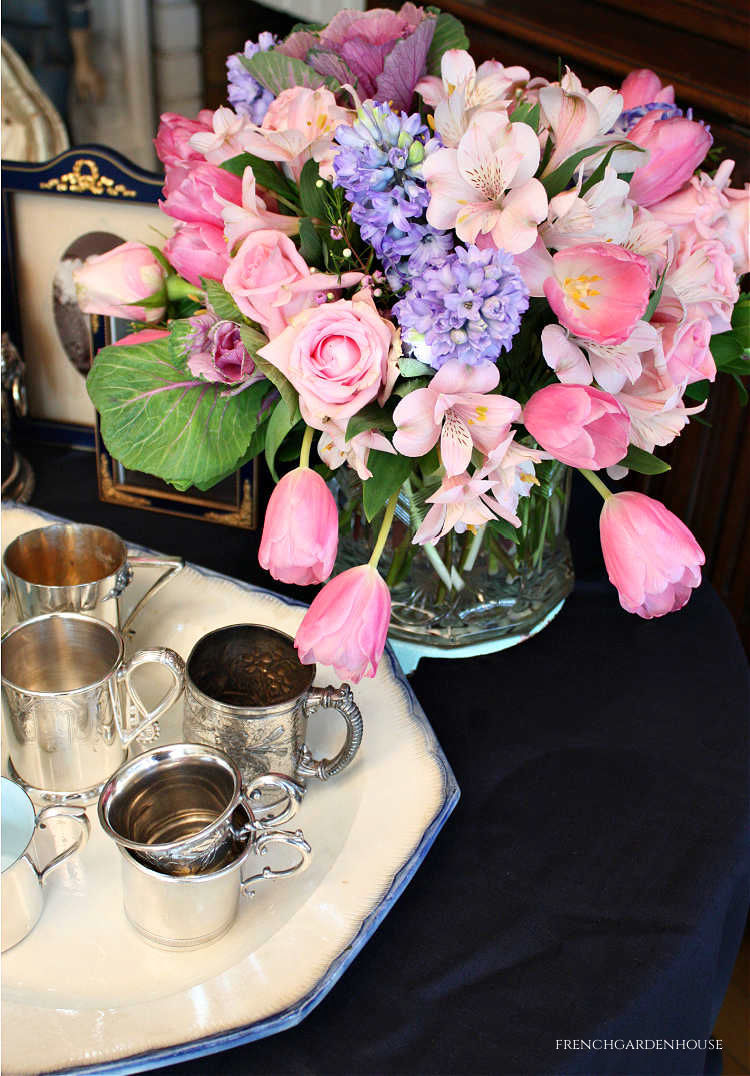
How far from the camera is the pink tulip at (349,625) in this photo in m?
0.50

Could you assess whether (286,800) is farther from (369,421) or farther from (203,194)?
(203,194)

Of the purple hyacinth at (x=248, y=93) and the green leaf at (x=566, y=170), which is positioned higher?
the purple hyacinth at (x=248, y=93)

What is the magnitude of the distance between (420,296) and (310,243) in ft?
0.30

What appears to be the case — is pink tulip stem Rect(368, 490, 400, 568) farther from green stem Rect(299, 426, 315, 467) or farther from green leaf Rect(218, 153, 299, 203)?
green leaf Rect(218, 153, 299, 203)

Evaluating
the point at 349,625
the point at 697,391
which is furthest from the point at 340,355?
the point at 697,391

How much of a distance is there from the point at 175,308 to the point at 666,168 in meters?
0.30

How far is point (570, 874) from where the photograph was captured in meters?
0.57

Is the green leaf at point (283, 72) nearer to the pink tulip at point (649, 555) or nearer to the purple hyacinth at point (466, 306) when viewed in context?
the purple hyacinth at point (466, 306)

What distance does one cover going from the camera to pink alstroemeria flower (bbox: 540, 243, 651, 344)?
435 mm

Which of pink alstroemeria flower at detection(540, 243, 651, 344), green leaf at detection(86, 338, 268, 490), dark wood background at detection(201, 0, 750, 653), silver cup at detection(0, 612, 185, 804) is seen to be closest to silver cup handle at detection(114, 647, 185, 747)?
silver cup at detection(0, 612, 185, 804)

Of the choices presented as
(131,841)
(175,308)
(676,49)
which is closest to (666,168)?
(175,308)

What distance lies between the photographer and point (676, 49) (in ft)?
3.64

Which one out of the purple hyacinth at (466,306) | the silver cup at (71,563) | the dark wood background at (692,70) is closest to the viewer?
the purple hyacinth at (466,306)

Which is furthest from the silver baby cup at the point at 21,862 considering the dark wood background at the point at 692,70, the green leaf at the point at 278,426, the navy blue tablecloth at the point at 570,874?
the dark wood background at the point at 692,70
